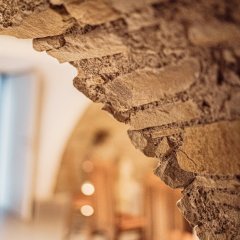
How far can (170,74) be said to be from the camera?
911 mm

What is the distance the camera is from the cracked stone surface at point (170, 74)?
81cm

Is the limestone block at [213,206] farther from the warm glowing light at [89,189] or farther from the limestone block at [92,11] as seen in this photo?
the warm glowing light at [89,189]

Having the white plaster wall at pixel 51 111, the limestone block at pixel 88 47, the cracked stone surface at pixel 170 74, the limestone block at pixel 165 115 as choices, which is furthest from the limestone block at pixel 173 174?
the white plaster wall at pixel 51 111

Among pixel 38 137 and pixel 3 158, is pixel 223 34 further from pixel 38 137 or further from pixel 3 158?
pixel 3 158

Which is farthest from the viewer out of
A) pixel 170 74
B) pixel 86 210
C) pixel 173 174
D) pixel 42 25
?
pixel 86 210

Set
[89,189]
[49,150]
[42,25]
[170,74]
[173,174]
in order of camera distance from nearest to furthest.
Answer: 1. [170,74]
2. [42,25]
3. [173,174]
4. [89,189]
5. [49,150]

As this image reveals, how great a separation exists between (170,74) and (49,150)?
4607 millimetres

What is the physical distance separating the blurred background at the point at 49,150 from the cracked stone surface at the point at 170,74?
3314 mm

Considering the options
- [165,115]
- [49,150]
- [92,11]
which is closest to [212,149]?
[165,115]

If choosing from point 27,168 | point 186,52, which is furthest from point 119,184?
point 186,52

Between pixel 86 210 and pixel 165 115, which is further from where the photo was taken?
pixel 86 210

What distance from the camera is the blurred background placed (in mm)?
4785

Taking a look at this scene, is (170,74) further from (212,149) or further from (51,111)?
(51,111)

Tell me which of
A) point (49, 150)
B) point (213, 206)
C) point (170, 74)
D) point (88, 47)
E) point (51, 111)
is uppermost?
point (51, 111)
